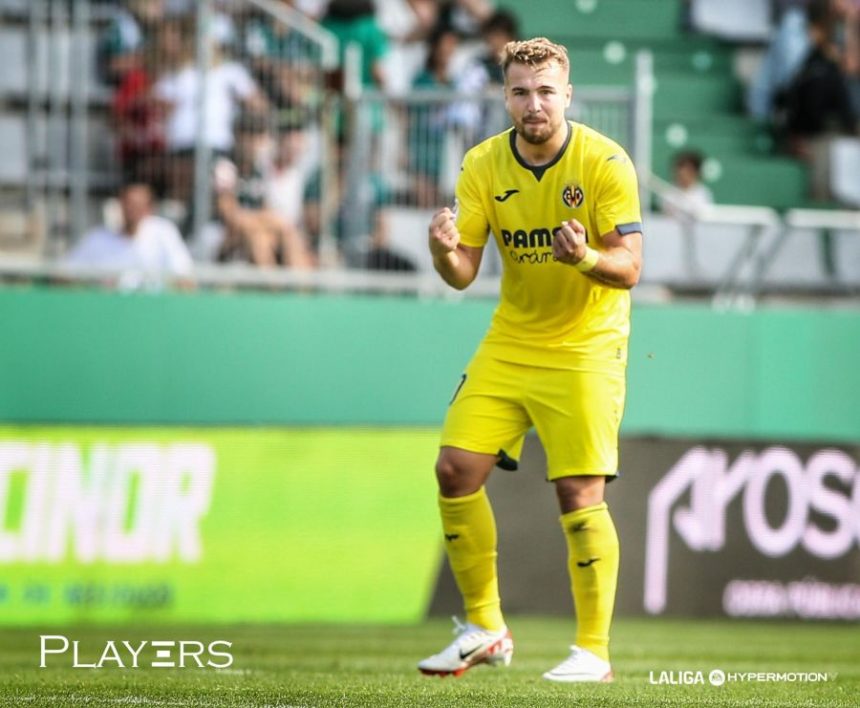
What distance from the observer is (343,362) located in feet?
41.9

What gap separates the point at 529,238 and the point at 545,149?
37cm

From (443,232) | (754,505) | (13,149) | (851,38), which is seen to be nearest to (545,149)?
(443,232)

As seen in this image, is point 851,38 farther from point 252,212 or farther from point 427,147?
point 252,212

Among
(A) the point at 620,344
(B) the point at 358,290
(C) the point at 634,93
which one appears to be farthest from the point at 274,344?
(A) the point at 620,344

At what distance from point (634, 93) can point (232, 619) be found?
447 cm

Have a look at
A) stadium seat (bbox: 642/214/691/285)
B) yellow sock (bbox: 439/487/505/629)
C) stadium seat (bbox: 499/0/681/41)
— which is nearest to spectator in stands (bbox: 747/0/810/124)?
stadium seat (bbox: 499/0/681/41)

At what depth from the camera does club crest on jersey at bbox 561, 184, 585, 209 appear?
757cm

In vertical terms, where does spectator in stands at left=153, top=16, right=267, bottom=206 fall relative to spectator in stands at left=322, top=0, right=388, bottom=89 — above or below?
below

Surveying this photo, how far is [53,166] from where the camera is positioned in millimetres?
12797

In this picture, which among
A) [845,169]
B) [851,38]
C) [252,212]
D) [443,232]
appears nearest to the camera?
[443,232]

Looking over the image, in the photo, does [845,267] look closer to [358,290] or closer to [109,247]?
[358,290]

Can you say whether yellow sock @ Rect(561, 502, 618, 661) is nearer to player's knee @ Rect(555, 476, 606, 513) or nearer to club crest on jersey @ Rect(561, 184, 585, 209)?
player's knee @ Rect(555, 476, 606, 513)

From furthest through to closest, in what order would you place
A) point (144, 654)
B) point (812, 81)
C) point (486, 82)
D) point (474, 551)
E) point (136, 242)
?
point (812, 81)
point (486, 82)
point (136, 242)
point (144, 654)
point (474, 551)

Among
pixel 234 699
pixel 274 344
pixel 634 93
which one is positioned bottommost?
pixel 234 699
